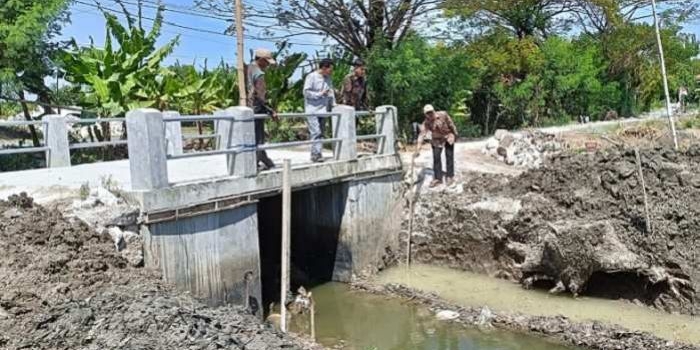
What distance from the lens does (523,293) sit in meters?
10.7

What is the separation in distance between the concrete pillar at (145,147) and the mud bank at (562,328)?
15.4 ft

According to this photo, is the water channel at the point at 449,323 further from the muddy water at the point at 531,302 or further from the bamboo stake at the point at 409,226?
the bamboo stake at the point at 409,226

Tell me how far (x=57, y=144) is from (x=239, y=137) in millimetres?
3480

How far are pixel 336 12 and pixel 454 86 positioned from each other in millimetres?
3716

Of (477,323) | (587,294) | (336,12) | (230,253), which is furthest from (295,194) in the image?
(336,12)

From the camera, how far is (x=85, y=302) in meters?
5.99

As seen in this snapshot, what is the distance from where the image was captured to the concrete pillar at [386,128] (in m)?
12.3

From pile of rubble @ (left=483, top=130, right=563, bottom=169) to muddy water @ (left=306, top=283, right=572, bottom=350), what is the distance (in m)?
5.71

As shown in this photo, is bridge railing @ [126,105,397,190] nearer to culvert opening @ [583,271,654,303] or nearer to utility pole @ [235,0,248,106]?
utility pole @ [235,0,248,106]

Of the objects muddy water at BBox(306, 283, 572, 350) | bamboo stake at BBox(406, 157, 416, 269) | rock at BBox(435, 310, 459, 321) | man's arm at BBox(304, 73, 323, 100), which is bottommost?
muddy water at BBox(306, 283, 572, 350)

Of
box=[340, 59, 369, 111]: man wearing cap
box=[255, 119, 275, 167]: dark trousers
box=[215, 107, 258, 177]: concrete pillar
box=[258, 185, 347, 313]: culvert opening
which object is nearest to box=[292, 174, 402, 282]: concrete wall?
box=[258, 185, 347, 313]: culvert opening

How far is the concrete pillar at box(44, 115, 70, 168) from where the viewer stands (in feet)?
34.0

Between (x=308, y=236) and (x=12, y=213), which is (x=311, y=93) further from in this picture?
(x=12, y=213)

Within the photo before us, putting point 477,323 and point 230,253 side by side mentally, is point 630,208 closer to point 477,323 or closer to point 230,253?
point 477,323
